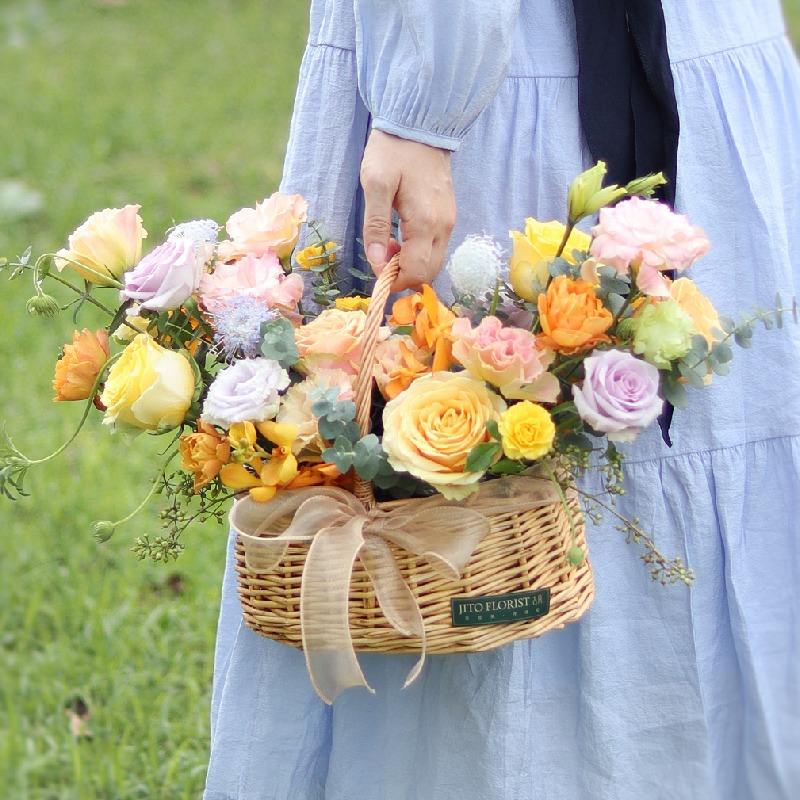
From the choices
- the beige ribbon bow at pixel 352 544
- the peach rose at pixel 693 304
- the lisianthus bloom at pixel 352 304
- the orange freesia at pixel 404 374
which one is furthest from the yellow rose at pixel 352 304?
the peach rose at pixel 693 304

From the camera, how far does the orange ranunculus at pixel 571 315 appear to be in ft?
3.33

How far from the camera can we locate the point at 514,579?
1070 mm

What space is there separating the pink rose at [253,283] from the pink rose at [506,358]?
20 cm

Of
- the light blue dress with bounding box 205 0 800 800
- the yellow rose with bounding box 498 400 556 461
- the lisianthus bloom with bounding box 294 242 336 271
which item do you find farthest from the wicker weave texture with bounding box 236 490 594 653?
the lisianthus bloom with bounding box 294 242 336 271

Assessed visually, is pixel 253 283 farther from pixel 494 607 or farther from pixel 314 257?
pixel 494 607

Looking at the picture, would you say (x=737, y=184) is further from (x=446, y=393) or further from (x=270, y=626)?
(x=270, y=626)

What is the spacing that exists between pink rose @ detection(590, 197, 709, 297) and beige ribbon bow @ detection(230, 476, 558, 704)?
23cm

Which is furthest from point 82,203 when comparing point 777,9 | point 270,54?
point 777,9

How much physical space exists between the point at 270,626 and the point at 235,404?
24 centimetres

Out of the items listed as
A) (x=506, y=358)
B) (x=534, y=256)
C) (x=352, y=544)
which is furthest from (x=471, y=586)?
(x=534, y=256)

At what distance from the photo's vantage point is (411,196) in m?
1.14

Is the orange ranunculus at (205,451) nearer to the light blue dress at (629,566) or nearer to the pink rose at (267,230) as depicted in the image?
the pink rose at (267,230)

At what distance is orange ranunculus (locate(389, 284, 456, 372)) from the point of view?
107cm

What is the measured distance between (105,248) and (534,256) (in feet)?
1.49
